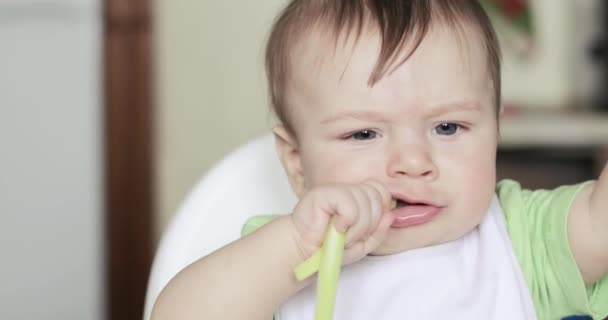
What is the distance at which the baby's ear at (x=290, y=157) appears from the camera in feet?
3.48

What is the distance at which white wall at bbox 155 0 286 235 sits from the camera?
2.56 m

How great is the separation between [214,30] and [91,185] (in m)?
0.52

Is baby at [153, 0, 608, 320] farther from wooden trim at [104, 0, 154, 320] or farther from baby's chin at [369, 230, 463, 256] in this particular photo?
wooden trim at [104, 0, 154, 320]

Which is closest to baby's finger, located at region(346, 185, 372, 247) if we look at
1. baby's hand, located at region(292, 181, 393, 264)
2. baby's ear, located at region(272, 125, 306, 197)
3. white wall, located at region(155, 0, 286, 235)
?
baby's hand, located at region(292, 181, 393, 264)

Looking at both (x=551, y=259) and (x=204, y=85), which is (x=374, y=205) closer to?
(x=551, y=259)

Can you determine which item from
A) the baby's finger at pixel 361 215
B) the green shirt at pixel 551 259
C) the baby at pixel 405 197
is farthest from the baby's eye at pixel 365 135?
the green shirt at pixel 551 259

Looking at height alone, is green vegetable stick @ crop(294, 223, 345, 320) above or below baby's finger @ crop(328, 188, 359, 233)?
below

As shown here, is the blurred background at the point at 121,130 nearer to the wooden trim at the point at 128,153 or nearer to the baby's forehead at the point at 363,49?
the wooden trim at the point at 128,153

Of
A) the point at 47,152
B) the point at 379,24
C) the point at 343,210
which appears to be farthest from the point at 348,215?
the point at 47,152

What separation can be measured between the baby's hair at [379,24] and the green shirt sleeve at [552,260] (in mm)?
119

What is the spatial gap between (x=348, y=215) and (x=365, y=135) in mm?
149

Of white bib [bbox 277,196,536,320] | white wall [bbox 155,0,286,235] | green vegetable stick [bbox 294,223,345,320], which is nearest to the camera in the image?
green vegetable stick [bbox 294,223,345,320]

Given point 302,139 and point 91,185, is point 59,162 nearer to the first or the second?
point 91,185

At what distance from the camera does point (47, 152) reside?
92.0 inches
